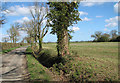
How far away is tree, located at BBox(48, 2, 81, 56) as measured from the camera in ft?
32.6

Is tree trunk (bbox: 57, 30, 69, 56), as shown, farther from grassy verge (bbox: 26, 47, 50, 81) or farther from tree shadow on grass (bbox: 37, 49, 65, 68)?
grassy verge (bbox: 26, 47, 50, 81)

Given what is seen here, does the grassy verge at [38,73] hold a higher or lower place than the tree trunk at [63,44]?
lower

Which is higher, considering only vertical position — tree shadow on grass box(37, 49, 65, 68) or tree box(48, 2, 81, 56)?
tree box(48, 2, 81, 56)

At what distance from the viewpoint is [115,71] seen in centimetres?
698

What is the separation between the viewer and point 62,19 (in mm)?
9914

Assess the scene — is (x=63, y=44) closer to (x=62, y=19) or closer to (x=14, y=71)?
(x=62, y=19)

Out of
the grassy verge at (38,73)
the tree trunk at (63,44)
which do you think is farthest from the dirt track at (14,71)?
the tree trunk at (63,44)

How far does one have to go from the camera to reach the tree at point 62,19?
9945 mm

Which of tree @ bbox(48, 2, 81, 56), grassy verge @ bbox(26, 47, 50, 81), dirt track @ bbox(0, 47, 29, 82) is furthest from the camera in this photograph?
tree @ bbox(48, 2, 81, 56)

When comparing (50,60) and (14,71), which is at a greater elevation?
(50,60)

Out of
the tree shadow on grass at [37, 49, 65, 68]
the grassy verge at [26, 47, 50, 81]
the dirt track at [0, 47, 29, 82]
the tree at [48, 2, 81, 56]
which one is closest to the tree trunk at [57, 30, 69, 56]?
the tree at [48, 2, 81, 56]

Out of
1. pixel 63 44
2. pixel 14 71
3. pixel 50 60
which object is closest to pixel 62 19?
pixel 63 44

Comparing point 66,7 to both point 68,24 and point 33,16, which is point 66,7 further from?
point 33,16

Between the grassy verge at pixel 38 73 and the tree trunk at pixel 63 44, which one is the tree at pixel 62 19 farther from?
the grassy verge at pixel 38 73
